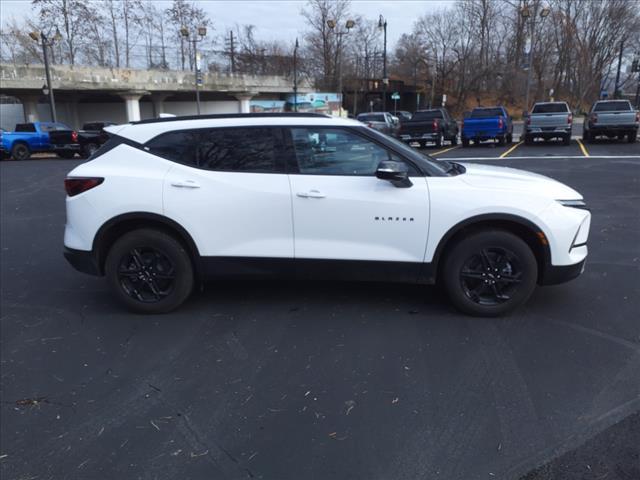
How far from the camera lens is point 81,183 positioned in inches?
179

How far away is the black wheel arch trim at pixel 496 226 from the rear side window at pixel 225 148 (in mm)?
1537

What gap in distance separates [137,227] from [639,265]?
5.30 meters

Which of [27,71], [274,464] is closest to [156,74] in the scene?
[27,71]

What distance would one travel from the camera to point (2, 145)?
77.8 ft

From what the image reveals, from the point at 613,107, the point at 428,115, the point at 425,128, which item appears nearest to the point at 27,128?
the point at 425,128

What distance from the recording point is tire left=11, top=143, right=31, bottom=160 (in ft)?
79.5

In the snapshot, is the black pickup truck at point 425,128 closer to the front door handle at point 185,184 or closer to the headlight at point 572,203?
the headlight at point 572,203

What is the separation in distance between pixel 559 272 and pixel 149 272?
139 inches

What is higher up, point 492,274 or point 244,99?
point 244,99

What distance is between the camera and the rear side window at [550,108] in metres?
23.1

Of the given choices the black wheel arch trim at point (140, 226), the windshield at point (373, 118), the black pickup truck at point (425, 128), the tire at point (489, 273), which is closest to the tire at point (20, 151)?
the windshield at point (373, 118)

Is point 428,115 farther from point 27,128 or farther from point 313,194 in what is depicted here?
point 313,194

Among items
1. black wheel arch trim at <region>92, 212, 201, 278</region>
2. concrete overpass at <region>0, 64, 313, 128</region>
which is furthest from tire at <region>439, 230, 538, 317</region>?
concrete overpass at <region>0, 64, 313, 128</region>

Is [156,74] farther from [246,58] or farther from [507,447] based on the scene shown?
[507,447]
